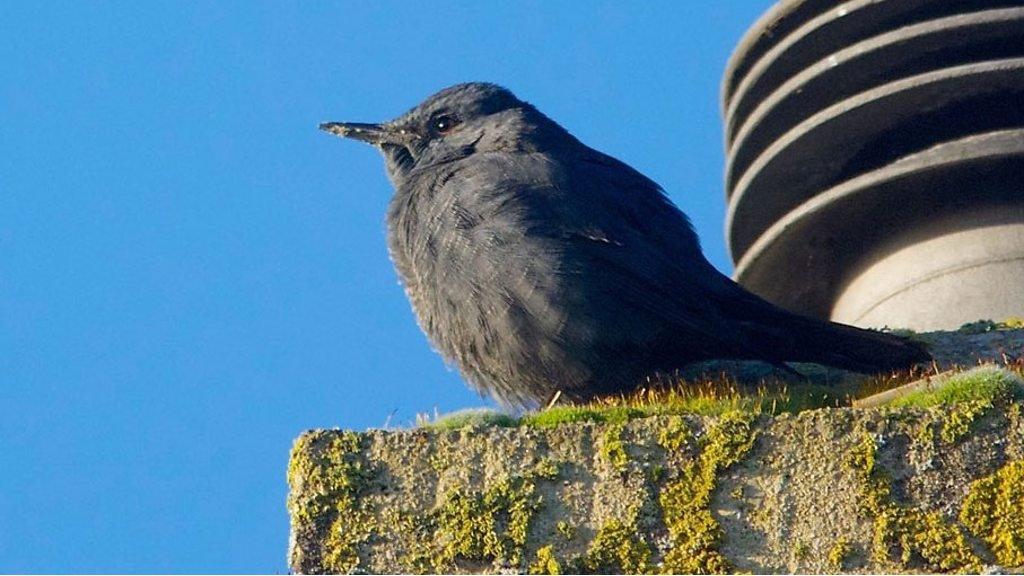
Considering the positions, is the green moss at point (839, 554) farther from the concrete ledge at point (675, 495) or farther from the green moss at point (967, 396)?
the green moss at point (967, 396)

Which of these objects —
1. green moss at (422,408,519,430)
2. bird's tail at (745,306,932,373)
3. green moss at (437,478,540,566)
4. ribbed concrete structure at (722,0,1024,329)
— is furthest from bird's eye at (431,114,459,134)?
green moss at (437,478,540,566)

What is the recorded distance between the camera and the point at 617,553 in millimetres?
6754

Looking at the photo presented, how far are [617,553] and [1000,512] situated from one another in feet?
4.38

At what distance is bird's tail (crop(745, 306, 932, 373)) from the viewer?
363 inches

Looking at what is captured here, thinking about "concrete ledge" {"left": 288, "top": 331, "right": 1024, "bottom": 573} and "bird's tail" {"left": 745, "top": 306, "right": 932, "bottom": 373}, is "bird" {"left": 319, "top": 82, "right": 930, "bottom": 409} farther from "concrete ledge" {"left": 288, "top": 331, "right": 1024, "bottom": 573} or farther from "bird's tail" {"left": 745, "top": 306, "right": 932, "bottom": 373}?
"concrete ledge" {"left": 288, "top": 331, "right": 1024, "bottom": 573}

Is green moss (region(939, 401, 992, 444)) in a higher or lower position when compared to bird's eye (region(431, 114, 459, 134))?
lower

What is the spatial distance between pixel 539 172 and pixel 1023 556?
418 cm

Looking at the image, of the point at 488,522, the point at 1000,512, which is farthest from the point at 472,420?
the point at 1000,512

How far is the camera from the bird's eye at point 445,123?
36.9 ft

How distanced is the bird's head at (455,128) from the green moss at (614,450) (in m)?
3.70

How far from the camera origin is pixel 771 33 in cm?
1452

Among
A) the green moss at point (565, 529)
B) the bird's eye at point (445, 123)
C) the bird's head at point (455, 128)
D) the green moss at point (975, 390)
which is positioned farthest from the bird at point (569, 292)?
the green moss at point (565, 529)

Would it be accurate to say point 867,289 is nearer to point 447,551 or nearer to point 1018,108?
point 1018,108

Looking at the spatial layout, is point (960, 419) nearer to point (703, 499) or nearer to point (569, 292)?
point (703, 499)
